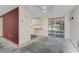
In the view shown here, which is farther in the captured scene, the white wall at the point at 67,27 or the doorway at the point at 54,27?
the doorway at the point at 54,27

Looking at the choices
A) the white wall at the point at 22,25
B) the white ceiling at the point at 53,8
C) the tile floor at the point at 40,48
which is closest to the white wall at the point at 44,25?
the white ceiling at the point at 53,8

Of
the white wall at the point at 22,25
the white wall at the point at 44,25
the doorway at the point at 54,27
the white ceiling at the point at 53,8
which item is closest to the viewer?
the white ceiling at the point at 53,8

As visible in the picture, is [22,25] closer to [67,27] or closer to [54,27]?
[67,27]

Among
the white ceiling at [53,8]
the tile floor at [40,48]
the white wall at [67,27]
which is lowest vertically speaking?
the tile floor at [40,48]

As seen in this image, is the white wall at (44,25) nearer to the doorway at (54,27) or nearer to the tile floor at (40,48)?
the doorway at (54,27)

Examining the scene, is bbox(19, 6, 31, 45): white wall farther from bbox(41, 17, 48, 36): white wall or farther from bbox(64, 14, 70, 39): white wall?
bbox(41, 17, 48, 36): white wall

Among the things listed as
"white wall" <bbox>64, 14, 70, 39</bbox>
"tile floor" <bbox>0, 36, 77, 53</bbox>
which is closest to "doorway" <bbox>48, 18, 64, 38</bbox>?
"white wall" <bbox>64, 14, 70, 39</bbox>

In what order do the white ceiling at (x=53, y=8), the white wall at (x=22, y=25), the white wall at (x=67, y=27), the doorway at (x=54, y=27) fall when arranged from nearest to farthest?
the white ceiling at (x=53, y=8)
the white wall at (x=22, y=25)
the white wall at (x=67, y=27)
the doorway at (x=54, y=27)

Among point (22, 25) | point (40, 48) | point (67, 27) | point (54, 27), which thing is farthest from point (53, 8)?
point (54, 27)

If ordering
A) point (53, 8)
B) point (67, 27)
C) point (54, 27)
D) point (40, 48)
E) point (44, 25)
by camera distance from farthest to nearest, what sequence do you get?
point (44, 25) → point (54, 27) → point (67, 27) → point (53, 8) → point (40, 48)

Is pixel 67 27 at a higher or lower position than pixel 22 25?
lower
